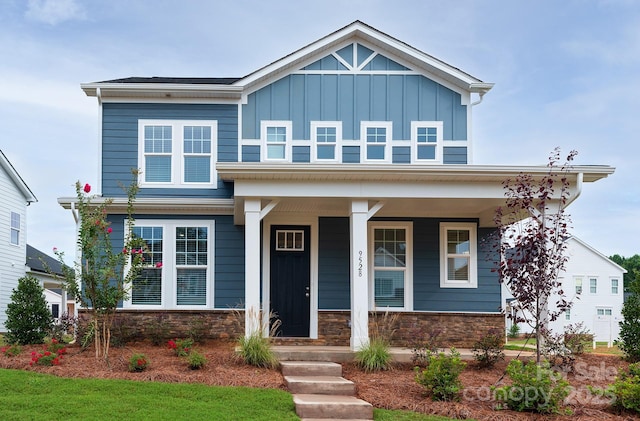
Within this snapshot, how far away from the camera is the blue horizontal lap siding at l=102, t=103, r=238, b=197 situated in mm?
13117

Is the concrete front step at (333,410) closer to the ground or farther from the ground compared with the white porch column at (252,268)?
closer to the ground

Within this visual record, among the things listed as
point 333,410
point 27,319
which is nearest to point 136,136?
point 27,319

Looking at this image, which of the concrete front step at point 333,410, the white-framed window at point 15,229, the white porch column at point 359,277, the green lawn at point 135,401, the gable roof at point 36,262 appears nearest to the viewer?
the green lawn at point 135,401

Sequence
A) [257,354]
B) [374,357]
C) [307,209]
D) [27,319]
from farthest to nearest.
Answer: [307,209]
[27,319]
[374,357]
[257,354]

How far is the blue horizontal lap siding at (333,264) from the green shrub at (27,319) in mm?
5404

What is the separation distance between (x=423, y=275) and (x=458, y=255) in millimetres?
887

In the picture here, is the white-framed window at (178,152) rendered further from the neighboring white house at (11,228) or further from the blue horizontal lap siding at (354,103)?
the neighboring white house at (11,228)

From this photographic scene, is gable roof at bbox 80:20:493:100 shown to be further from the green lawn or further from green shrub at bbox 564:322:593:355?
the green lawn

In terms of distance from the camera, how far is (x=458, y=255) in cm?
1321

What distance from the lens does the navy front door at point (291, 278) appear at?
505 inches


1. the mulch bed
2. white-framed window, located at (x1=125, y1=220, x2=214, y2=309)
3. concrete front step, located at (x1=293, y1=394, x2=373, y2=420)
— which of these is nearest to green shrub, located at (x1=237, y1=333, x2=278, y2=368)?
the mulch bed

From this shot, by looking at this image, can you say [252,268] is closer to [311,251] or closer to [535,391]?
[311,251]

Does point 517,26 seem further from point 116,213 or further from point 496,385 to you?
point 116,213

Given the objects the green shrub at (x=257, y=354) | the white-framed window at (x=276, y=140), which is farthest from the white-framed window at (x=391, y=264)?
the green shrub at (x=257, y=354)
